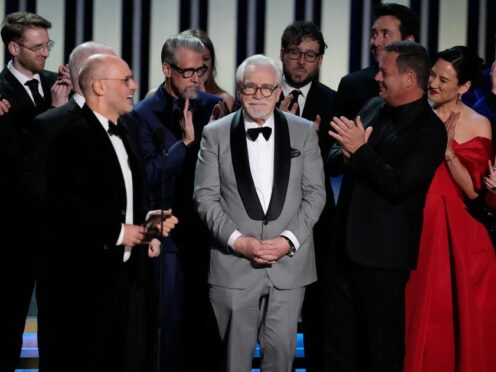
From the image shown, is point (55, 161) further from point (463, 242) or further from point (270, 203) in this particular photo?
point (463, 242)

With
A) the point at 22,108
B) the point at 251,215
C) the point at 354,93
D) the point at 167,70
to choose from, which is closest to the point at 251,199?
the point at 251,215

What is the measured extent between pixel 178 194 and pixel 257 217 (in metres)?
0.50

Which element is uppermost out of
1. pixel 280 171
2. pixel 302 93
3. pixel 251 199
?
pixel 302 93

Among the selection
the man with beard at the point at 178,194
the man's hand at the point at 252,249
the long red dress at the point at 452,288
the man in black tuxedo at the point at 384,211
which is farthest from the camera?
the man with beard at the point at 178,194

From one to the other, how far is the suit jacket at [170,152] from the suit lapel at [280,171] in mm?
419

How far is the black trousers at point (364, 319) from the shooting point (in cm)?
352

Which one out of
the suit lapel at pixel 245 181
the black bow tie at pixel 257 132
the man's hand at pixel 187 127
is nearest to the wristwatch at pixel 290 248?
the suit lapel at pixel 245 181

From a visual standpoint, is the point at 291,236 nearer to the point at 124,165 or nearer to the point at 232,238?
the point at 232,238

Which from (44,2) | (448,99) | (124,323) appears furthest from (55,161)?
(44,2)

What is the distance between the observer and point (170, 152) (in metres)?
3.72

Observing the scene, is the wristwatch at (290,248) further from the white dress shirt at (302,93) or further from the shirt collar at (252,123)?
the white dress shirt at (302,93)

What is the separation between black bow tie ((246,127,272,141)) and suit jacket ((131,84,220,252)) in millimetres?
355

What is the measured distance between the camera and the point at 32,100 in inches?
162

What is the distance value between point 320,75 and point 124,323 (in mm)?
2469
